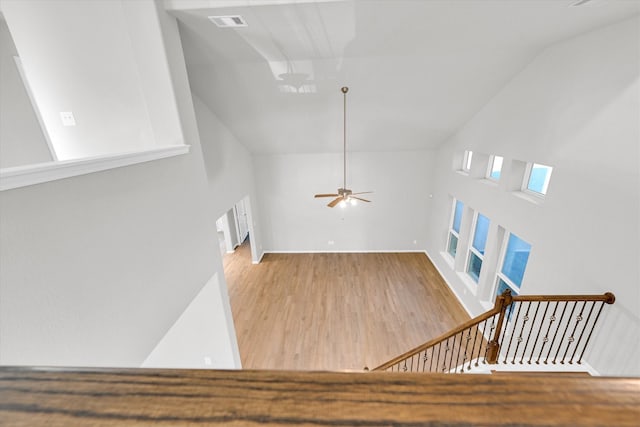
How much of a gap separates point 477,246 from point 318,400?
610cm

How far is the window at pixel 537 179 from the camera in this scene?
352 cm

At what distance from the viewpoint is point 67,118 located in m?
2.46

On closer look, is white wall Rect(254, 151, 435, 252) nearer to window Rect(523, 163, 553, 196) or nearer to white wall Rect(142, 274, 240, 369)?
window Rect(523, 163, 553, 196)

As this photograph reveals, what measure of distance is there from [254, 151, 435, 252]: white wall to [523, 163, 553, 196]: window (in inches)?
120

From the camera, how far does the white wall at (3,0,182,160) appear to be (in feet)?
7.21

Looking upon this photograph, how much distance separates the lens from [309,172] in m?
6.95

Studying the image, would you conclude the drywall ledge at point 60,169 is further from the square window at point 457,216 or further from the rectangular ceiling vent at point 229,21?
the square window at point 457,216

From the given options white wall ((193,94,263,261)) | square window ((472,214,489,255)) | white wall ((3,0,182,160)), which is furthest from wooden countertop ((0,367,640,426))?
square window ((472,214,489,255))

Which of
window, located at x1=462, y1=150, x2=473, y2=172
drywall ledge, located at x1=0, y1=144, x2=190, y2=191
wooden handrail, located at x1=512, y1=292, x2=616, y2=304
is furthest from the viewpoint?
window, located at x1=462, y1=150, x2=473, y2=172

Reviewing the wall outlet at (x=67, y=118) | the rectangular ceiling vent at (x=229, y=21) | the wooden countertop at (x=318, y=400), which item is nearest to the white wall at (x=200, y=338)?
the wall outlet at (x=67, y=118)

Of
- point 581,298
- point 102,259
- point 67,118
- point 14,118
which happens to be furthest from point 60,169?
point 581,298

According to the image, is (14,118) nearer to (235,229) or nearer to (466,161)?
(235,229)

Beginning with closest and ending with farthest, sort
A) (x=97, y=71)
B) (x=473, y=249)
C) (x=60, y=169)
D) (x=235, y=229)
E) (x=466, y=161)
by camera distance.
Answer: (x=60, y=169) → (x=97, y=71) → (x=473, y=249) → (x=466, y=161) → (x=235, y=229)

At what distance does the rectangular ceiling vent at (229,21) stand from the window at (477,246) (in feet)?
16.7
